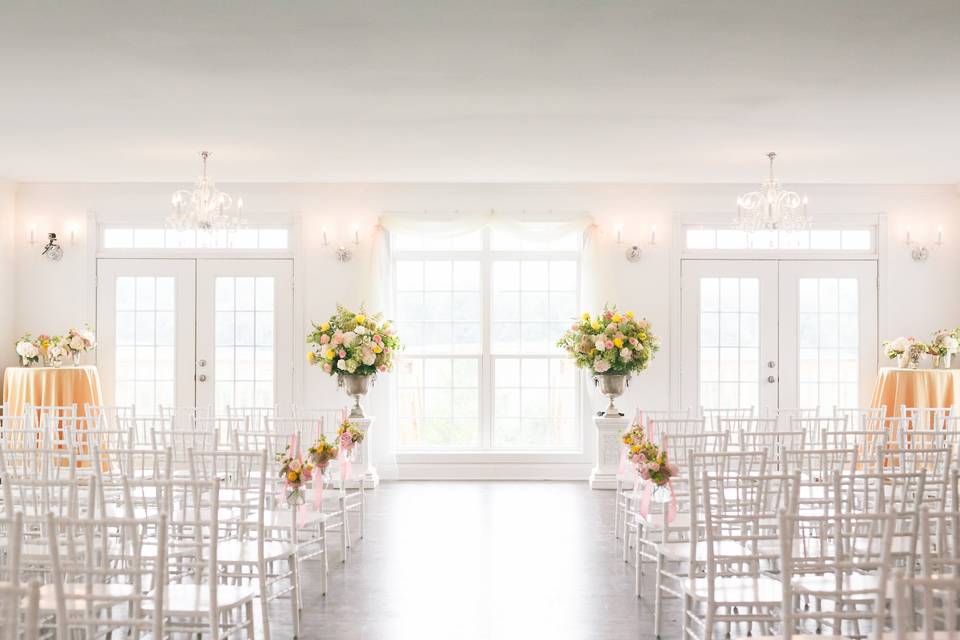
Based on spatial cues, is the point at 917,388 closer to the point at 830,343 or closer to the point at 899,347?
the point at 899,347

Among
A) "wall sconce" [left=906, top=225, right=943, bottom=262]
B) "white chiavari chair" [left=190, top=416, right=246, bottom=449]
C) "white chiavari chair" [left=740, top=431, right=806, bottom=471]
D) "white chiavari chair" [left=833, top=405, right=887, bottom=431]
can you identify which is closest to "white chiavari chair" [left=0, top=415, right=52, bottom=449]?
"white chiavari chair" [left=190, top=416, right=246, bottom=449]

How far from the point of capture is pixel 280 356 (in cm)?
1019

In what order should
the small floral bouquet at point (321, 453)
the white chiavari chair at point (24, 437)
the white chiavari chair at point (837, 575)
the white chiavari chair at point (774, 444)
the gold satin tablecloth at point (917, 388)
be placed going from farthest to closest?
the gold satin tablecloth at point (917, 388) < the white chiavari chair at point (24, 437) < the small floral bouquet at point (321, 453) < the white chiavari chair at point (774, 444) < the white chiavari chair at point (837, 575)

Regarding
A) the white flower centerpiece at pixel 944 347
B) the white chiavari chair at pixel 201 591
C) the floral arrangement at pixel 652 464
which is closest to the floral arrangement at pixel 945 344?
the white flower centerpiece at pixel 944 347

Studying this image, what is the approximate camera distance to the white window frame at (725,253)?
1021 centimetres

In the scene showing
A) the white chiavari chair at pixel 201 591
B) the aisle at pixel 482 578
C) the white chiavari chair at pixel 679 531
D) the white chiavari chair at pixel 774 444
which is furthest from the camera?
the white chiavari chair at pixel 774 444

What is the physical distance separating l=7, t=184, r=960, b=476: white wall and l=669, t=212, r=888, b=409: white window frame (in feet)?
0.18

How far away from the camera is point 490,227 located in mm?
10305

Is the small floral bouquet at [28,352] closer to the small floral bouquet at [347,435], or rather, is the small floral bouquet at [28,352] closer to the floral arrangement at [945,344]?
the small floral bouquet at [347,435]

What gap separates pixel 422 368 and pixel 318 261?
160 centimetres

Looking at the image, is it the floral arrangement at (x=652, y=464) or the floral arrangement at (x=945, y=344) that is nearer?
the floral arrangement at (x=652, y=464)

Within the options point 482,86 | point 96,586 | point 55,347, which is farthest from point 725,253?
point 96,586

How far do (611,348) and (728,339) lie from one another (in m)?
1.71

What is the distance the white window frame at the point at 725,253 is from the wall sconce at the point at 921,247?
26cm
